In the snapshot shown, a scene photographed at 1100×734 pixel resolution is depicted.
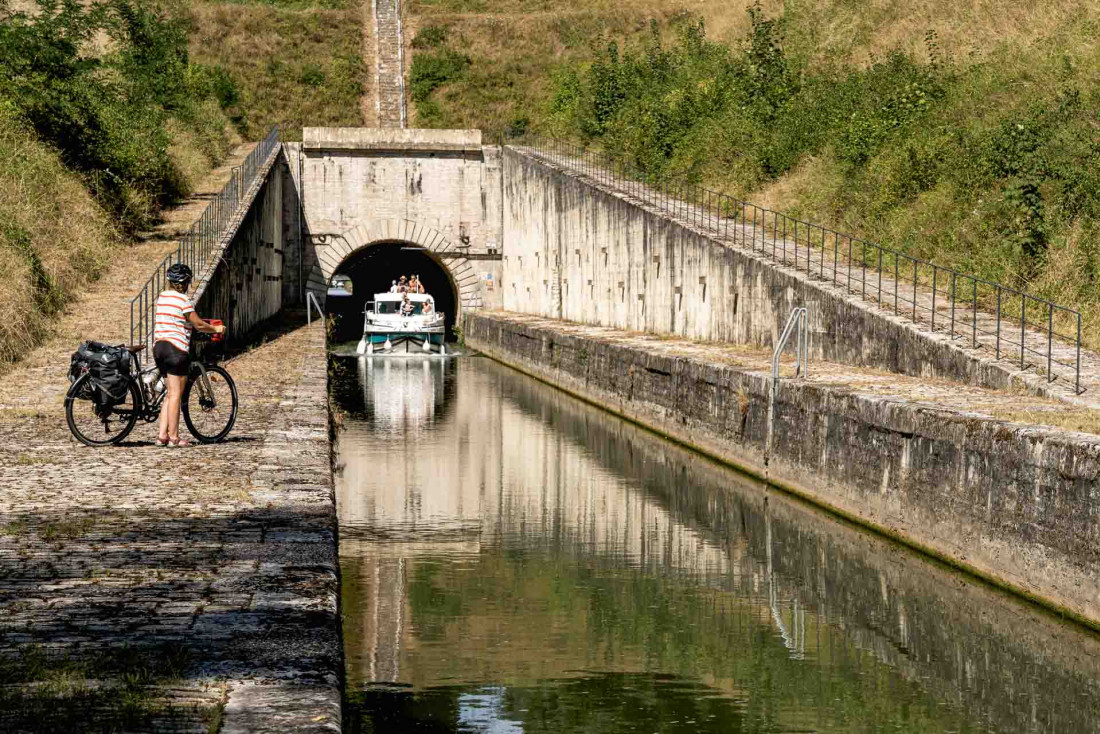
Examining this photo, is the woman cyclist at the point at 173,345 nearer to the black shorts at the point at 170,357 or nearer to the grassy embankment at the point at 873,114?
the black shorts at the point at 170,357

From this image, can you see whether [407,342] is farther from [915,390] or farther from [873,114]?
[915,390]

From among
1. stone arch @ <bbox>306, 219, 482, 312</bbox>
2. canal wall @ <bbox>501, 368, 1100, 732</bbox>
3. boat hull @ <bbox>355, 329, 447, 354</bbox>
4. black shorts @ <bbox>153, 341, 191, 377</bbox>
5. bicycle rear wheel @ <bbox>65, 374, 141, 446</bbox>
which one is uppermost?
stone arch @ <bbox>306, 219, 482, 312</bbox>

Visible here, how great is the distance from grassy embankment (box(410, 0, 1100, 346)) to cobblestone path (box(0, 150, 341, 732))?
1016 centimetres

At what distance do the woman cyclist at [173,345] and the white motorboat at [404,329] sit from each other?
24476mm

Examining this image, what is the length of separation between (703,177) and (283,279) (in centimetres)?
1452

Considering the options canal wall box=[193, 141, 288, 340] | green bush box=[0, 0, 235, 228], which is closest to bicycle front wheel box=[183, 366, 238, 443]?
canal wall box=[193, 141, 288, 340]

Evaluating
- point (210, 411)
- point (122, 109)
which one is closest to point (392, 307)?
point (122, 109)

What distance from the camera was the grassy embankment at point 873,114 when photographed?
20000 millimetres

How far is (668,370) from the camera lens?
1958 centimetres

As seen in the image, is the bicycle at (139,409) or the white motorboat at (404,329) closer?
the bicycle at (139,409)

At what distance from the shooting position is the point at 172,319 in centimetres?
1219

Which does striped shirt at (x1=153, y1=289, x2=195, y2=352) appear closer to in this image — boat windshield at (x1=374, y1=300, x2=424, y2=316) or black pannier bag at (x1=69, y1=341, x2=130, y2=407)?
black pannier bag at (x1=69, y1=341, x2=130, y2=407)

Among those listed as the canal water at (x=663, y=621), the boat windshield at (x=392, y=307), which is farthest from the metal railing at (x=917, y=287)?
the boat windshield at (x=392, y=307)

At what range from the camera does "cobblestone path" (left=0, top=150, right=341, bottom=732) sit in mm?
4957
